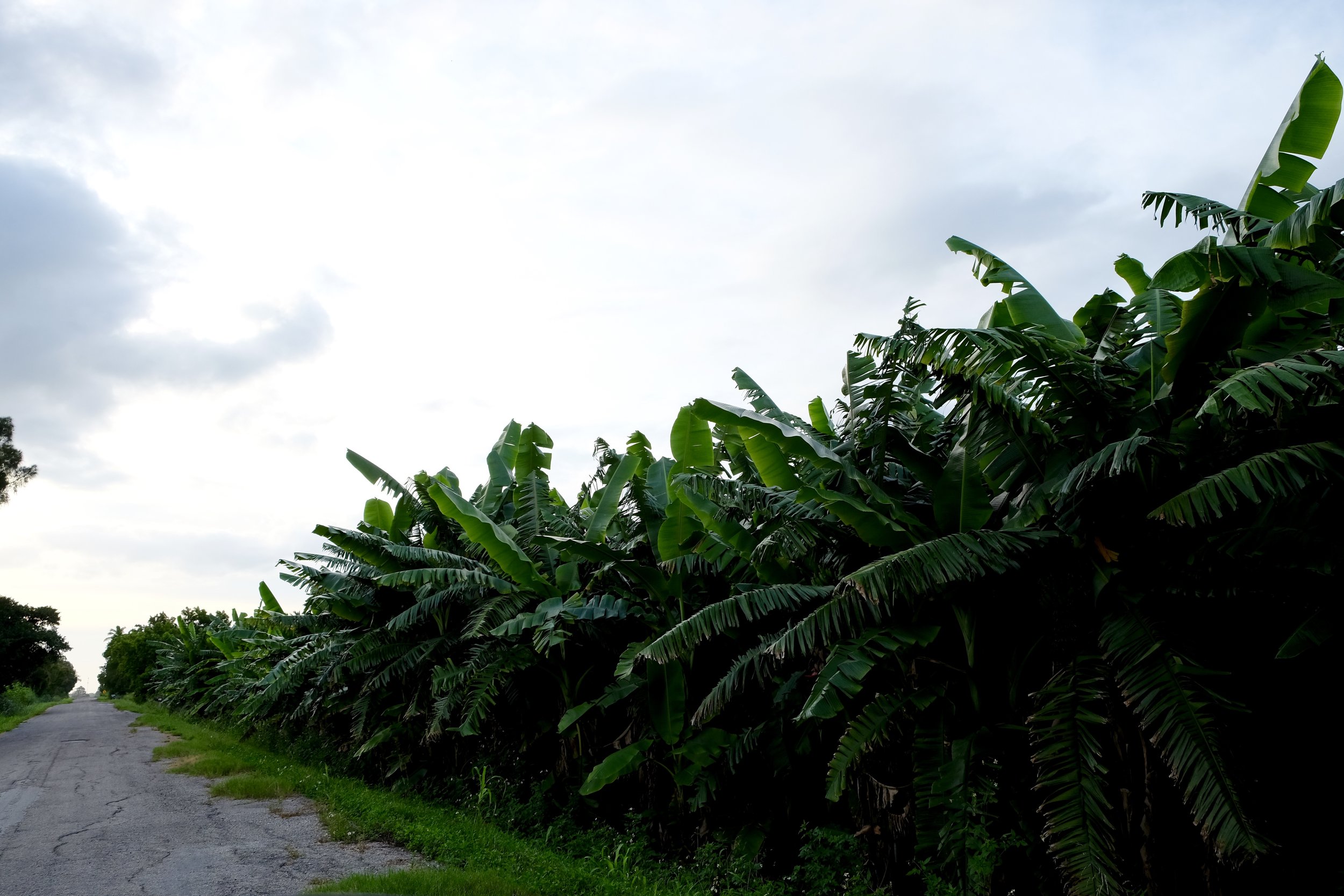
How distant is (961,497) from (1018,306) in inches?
65.6

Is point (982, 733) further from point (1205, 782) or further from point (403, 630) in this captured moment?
point (403, 630)

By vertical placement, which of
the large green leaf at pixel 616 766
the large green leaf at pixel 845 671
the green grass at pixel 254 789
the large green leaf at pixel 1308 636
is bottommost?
the green grass at pixel 254 789

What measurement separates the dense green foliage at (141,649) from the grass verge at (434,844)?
20.8m

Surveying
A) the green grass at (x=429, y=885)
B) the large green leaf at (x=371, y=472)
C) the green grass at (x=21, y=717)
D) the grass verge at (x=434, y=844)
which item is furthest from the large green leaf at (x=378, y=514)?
the green grass at (x=21, y=717)

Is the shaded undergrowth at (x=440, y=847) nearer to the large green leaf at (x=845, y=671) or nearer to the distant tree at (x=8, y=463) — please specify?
the large green leaf at (x=845, y=671)

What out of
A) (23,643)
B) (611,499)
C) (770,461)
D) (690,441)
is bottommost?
(23,643)

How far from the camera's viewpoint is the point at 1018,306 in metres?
6.01

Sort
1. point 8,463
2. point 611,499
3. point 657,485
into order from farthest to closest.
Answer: point 8,463 → point 611,499 → point 657,485

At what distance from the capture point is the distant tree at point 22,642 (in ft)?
95.7

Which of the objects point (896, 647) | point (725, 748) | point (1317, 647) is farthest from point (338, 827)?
point (1317, 647)

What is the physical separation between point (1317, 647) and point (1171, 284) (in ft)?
7.03

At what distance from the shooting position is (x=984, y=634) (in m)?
5.42

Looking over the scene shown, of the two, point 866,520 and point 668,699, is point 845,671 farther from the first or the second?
point 668,699

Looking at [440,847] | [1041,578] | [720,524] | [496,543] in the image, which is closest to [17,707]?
[496,543]
